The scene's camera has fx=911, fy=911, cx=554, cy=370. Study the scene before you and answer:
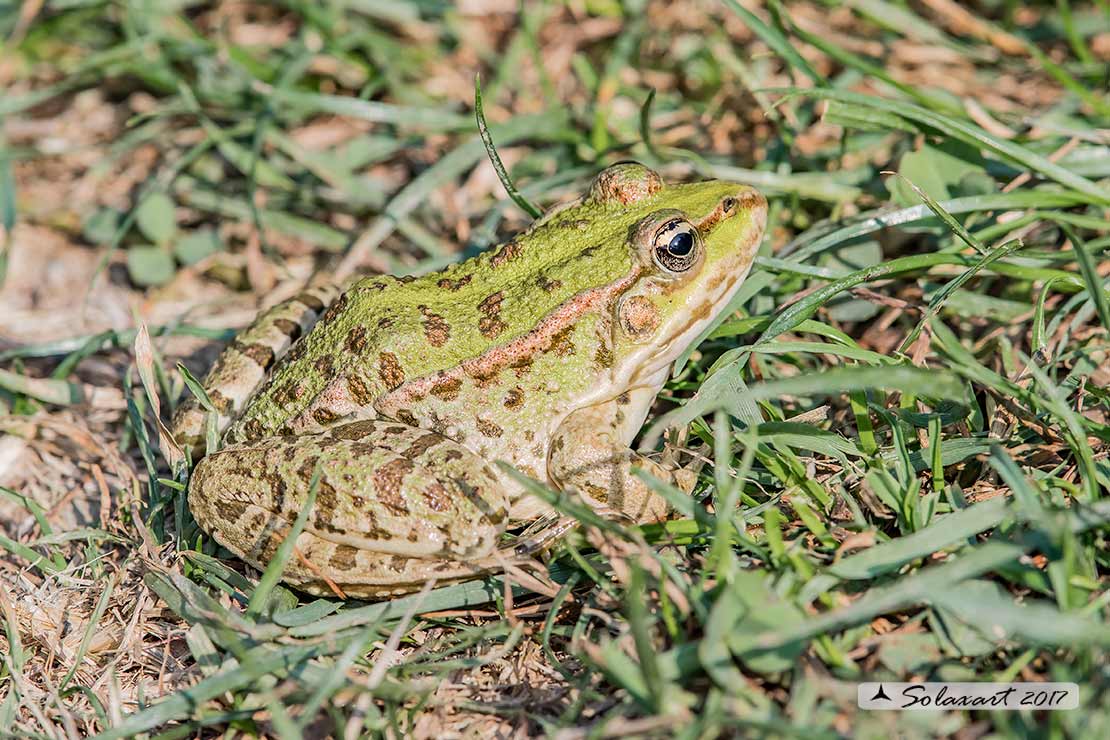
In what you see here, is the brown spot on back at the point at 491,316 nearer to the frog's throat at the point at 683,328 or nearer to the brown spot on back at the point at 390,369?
the brown spot on back at the point at 390,369

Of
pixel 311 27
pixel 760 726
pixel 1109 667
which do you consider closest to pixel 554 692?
pixel 760 726

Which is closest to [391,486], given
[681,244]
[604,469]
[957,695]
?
[604,469]

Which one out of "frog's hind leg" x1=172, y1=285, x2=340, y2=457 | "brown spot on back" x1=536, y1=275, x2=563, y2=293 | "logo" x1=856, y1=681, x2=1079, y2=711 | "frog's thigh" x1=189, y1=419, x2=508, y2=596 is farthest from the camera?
"frog's hind leg" x1=172, y1=285, x2=340, y2=457

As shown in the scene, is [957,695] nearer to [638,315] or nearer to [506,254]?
[638,315]

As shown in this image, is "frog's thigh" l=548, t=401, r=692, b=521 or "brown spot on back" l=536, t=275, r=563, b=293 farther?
"brown spot on back" l=536, t=275, r=563, b=293

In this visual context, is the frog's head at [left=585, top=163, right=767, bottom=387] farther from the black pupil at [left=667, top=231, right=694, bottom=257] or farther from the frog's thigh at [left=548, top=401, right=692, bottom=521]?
the frog's thigh at [left=548, top=401, right=692, bottom=521]

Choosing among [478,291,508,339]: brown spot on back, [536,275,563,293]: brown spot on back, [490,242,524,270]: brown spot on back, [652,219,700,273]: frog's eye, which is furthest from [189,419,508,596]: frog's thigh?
[652,219,700,273]: frog's eye

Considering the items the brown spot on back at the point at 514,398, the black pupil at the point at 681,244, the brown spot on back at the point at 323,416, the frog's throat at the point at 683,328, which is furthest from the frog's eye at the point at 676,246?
the brown spot on back at the point at 323,416

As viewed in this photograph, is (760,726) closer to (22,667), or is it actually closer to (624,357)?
(624,357)
